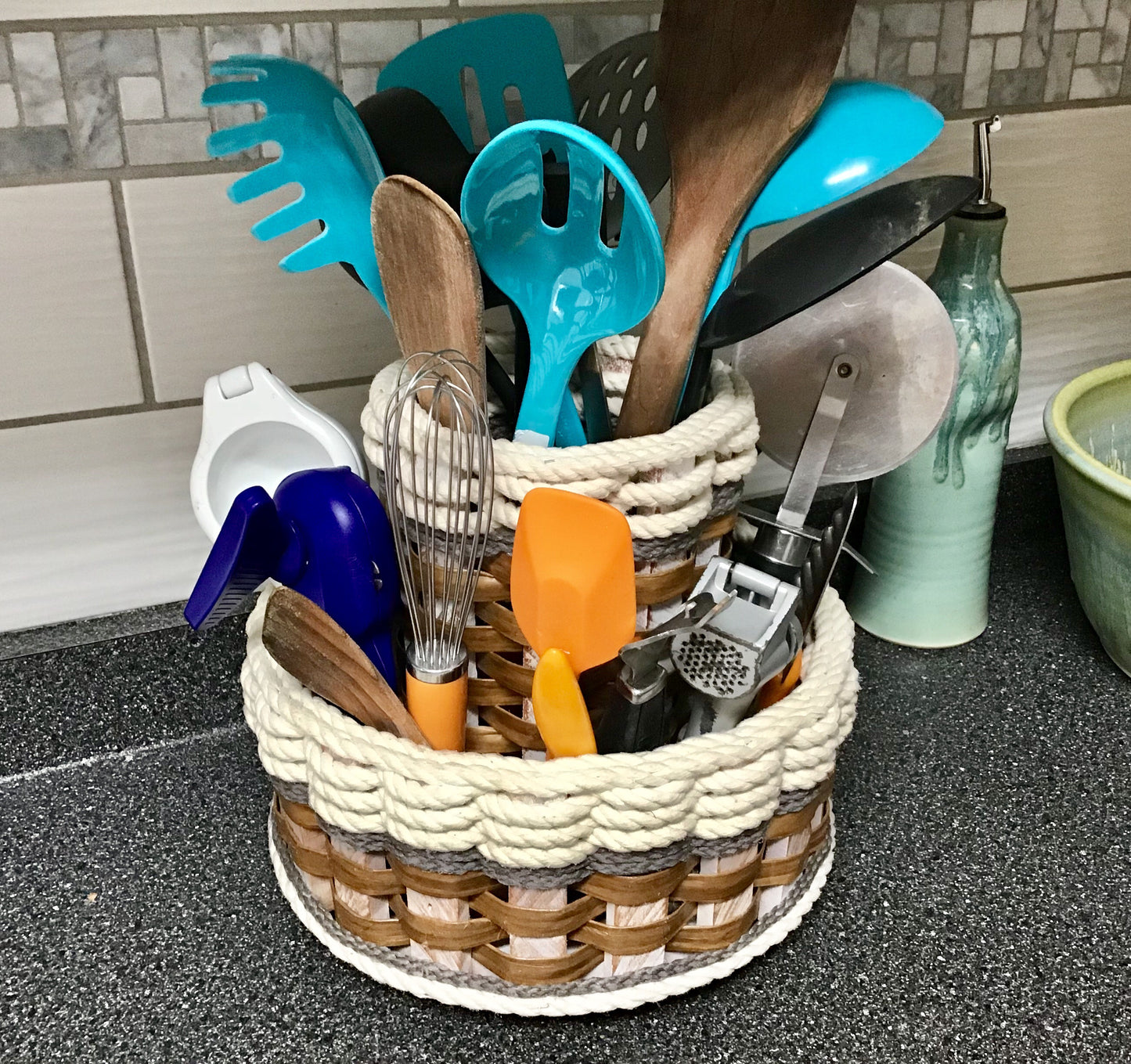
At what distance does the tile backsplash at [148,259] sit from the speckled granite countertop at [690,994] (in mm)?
65

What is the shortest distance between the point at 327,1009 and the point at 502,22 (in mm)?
471

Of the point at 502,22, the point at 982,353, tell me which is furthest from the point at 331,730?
the point at 982,353

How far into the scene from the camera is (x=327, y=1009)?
52cm

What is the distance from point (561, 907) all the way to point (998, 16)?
0.66 metres

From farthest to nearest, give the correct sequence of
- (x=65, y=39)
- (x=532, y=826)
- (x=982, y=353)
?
1. (x=982, y=353)
2. (x=65, y=39)
3. (x=532, y=826)

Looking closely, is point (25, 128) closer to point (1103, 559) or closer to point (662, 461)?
point (662, 461)

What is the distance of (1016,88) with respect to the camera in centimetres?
80

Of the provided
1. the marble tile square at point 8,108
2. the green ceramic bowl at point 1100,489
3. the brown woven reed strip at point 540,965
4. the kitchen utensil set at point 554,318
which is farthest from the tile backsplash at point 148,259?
the brown woven reed strip at point 540,965

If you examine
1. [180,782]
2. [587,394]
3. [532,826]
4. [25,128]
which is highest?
[25,128]

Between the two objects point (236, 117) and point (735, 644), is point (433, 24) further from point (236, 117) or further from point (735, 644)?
point (735, 644)

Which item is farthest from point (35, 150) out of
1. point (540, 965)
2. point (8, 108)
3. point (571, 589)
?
point (540, 965)

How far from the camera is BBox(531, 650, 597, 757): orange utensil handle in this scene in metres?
0.46

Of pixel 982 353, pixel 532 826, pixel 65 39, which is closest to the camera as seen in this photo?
pixel 532 826

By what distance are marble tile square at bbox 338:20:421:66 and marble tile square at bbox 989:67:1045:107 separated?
0.42 m
